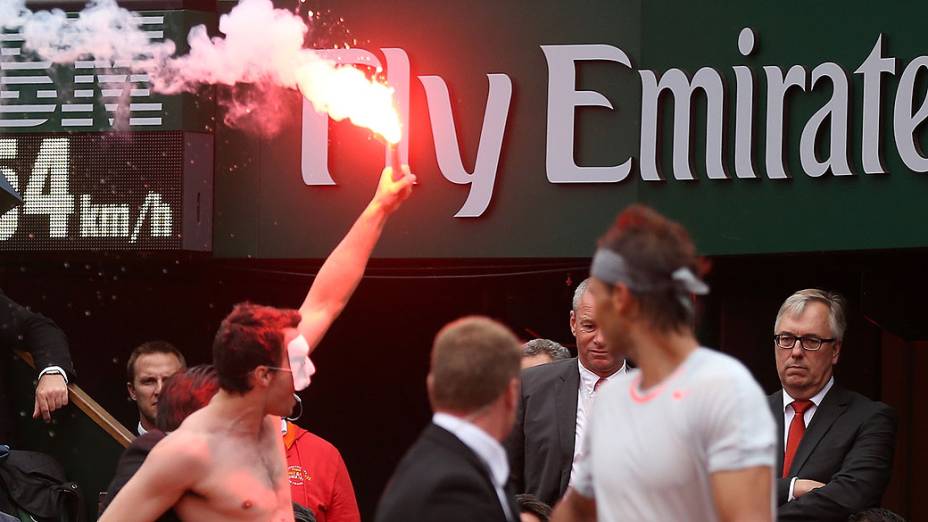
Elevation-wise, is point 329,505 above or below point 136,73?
below

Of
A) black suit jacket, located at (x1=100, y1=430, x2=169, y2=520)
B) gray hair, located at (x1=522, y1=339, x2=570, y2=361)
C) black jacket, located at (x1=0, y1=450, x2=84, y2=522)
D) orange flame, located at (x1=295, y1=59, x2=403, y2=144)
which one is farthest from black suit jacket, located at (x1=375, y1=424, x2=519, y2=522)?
black jacket, located at (x1=0, y1=450, x2=84, y2=522)

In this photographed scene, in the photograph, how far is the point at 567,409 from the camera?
256 inches

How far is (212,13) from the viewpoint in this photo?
9.05 metres

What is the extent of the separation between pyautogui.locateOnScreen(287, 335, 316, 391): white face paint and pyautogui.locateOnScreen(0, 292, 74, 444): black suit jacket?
12.8ft

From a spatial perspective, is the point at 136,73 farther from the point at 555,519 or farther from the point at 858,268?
the point at 555,519

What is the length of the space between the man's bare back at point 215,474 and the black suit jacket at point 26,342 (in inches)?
148

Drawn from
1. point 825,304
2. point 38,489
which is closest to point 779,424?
point 825,304

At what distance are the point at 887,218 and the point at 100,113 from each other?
465 cm

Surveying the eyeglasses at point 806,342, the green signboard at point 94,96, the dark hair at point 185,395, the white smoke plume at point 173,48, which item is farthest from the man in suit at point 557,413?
the green signboard at point 94,96

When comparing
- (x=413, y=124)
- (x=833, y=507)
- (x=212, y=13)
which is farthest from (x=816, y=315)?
(x=212, y=13)

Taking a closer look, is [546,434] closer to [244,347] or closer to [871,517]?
[871,517]

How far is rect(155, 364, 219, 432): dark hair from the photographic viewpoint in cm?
554

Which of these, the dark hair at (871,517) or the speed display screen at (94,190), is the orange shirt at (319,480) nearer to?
the speed display screen at (94,190)

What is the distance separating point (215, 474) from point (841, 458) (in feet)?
9.63
